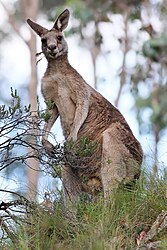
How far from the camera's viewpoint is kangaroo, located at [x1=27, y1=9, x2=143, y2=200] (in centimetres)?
659

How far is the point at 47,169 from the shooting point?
5.96 meters

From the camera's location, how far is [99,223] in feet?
16.9

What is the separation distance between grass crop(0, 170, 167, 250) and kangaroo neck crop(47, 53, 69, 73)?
1.72 m

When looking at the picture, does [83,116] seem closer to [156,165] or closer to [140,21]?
[156,165]


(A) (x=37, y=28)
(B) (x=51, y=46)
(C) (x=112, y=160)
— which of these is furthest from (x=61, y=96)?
(C) (x=112, y=160)

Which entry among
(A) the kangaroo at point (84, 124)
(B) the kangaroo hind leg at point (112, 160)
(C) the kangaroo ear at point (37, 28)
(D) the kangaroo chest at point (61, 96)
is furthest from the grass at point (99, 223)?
(C) the kangaroo ear at point (37, 28)

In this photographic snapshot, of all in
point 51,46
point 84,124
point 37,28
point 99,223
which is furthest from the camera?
point 37,28

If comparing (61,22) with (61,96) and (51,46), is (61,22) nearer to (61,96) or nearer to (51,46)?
(51,46)

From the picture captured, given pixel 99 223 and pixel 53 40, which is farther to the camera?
pixel 53 40

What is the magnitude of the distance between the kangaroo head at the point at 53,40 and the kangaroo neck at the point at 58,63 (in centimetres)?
6

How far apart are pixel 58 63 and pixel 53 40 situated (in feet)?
0.93

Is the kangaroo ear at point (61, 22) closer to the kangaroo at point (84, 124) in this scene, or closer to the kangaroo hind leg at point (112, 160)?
the kangaroo at point (84, 124)

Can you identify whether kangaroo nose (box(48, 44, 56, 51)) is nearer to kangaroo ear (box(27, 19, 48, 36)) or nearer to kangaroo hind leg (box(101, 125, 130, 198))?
kangaroo ear (box(27, 19, 48, 36))

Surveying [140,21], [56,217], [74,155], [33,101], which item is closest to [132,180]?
[74,155]
